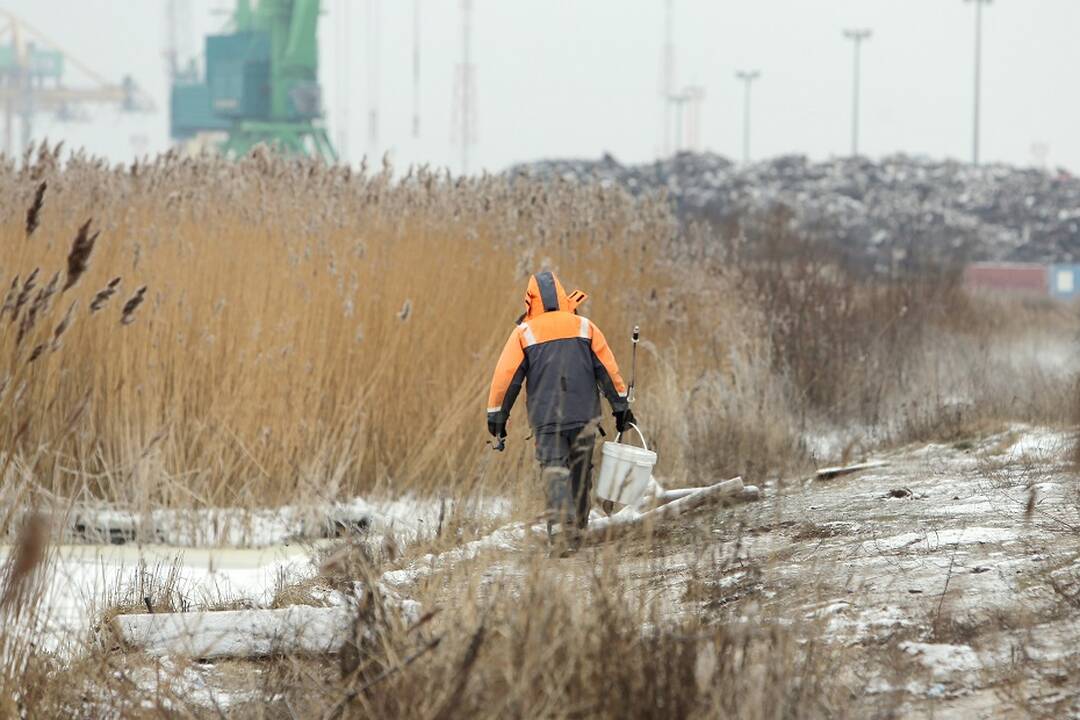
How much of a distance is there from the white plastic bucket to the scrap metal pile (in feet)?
99.3

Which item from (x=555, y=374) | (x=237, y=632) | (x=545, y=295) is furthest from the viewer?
(x=545, y=295)

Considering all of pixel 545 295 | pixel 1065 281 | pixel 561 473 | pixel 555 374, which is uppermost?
pixel 545 295

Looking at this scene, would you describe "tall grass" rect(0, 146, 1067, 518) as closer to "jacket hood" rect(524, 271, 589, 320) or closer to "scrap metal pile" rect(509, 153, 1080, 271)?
"jacket hood" rect(524, 271, 589, 320)

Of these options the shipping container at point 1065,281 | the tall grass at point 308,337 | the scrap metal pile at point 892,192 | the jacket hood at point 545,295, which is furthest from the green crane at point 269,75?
the jacket hood at point 545,295

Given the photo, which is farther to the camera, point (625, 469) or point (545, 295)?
point (545, 295)

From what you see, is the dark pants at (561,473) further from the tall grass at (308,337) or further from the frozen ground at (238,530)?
the tall grass at (308,337)

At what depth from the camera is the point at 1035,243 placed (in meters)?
42.2

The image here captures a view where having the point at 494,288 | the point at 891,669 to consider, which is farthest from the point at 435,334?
the point at 891,669

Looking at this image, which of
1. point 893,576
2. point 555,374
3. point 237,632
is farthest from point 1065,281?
point 237,632

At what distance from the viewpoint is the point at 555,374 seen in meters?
6.00

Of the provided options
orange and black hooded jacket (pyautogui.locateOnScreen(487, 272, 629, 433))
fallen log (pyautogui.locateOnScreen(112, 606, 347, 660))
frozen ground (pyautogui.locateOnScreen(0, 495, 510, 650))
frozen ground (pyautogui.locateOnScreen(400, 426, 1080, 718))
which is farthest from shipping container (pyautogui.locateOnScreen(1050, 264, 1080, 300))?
fallen log (pyautogui.locateOnScreen(112, 606, 347, 660))

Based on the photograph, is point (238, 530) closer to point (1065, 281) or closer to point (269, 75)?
point (1065, 281)

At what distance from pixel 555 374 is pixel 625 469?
1.88ft

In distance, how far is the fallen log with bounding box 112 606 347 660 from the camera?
4277 millimetres
